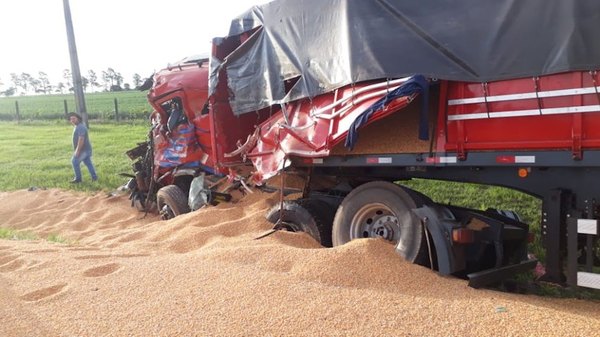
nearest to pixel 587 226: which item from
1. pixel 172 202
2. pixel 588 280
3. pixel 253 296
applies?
pixel 588 280

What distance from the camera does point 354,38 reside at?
5.27 meters

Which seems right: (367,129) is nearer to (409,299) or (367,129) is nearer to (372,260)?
(372,260)

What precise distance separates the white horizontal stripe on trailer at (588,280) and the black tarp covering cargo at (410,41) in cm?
161

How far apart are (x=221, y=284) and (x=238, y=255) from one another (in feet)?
2.80

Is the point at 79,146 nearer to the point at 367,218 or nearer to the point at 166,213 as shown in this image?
the point at 166,213

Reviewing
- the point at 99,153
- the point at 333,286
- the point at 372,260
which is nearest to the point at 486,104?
the point at 372,260

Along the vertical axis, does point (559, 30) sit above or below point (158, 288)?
above

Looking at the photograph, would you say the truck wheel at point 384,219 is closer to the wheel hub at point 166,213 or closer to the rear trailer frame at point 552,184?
the rear trailer frame at point 552,184

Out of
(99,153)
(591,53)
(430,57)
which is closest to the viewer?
(591,53)

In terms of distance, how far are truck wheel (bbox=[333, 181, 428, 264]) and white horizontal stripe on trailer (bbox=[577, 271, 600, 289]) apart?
4.10 feet

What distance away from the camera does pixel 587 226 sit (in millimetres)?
4305

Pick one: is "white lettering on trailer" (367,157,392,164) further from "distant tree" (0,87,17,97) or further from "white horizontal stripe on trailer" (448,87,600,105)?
"distant tree" (0,87,17,97)

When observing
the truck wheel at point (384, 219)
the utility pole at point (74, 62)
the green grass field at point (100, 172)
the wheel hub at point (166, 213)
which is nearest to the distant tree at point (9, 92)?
the green grass field at point (100, 172)

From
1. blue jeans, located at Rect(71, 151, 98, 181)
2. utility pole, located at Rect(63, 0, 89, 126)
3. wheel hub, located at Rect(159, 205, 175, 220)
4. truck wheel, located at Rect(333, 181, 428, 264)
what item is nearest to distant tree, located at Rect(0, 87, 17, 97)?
utility pole, located at Rect(63, 0, 89, 126)
